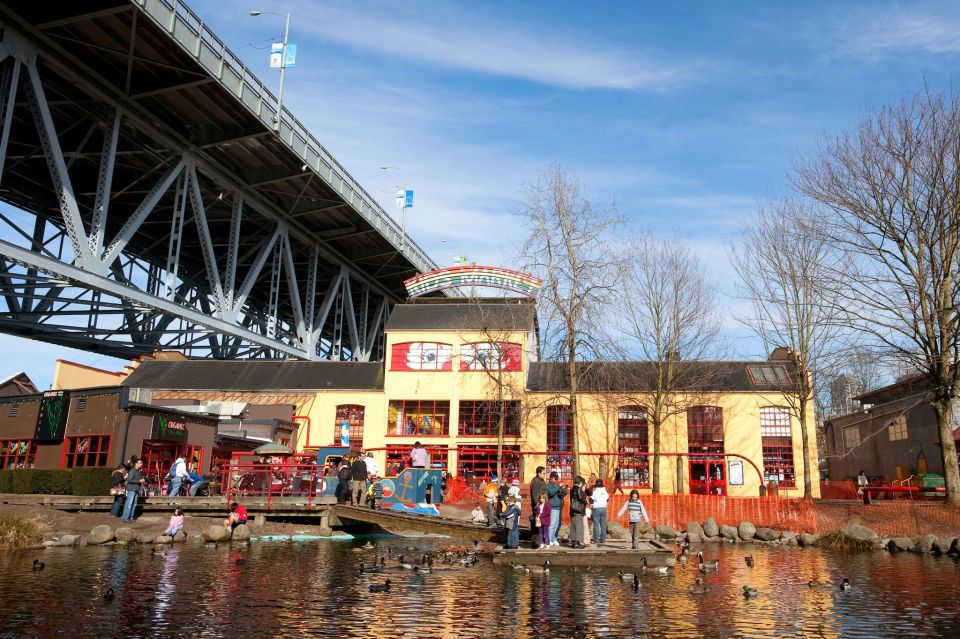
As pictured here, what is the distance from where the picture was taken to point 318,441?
38.4 meters

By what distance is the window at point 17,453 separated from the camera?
30219 mm

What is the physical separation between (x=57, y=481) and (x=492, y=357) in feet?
64.8

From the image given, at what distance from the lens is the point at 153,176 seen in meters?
44.4

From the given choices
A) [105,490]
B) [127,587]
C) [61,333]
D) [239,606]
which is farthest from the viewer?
[61,333]

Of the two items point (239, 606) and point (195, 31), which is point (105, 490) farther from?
point (195, 31)

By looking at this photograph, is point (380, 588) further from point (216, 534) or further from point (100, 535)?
point (100, 535)

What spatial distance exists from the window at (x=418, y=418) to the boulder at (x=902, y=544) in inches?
833

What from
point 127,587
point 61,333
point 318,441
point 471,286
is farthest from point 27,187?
point 127,587

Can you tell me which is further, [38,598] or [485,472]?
[485,472]

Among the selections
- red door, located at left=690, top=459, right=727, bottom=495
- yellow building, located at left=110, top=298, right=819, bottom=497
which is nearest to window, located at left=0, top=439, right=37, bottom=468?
yellow building, located at left=110, top=298, right=819, bottom=497

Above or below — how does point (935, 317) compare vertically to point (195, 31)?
below

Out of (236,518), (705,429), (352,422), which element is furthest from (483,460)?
(236,518)

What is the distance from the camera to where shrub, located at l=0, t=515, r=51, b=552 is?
1675 centimetres

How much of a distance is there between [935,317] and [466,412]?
70.6 ft
